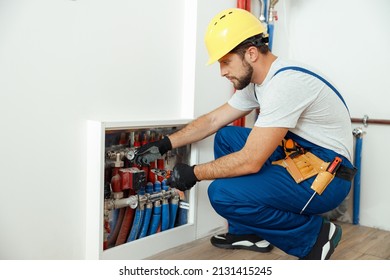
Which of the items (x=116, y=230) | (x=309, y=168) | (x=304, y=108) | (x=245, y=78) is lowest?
(x=116, y=230)

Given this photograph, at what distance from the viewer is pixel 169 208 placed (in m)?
1.83

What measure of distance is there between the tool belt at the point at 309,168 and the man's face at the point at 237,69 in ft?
0.98

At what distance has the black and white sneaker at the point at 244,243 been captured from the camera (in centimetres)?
174

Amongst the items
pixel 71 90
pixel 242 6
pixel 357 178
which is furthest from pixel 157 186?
pixel 357 178

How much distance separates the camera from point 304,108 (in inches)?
57.4

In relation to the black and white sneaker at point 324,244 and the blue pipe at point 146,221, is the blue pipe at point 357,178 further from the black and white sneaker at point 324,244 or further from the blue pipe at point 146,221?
the blue pipe at point 146,221

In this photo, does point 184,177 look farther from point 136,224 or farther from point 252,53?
point 252,53

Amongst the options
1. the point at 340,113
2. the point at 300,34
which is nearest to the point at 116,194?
the point at 340,113

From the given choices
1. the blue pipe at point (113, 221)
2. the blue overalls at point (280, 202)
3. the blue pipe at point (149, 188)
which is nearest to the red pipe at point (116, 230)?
the blue pipe at point (113, 221)

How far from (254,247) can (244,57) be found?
796 millimetres

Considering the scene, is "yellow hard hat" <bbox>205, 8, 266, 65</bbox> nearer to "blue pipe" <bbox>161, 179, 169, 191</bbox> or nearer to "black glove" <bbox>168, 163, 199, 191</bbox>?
"black glove" <bbox>168, 163, 199, 191</bbox>

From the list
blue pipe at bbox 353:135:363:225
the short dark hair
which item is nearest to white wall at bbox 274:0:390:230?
blue pipe at bbox 353:135:363:225

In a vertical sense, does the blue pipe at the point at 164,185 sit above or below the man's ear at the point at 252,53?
below

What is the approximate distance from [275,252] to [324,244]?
24cm
